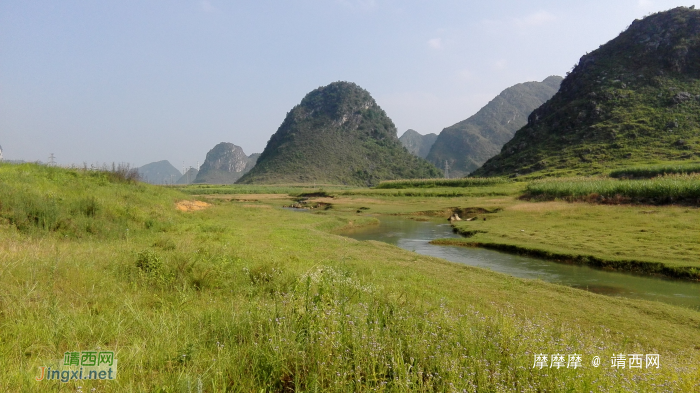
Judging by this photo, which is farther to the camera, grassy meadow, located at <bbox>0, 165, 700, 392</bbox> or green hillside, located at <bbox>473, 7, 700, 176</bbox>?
green hillside, located at <bbox>473, 7, 700, 176</bbox>

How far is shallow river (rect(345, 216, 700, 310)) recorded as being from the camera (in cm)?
1215

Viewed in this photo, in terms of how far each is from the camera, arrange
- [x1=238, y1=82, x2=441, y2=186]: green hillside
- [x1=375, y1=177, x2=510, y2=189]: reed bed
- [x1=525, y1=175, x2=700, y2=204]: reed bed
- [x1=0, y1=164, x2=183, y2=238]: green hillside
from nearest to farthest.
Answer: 1. [x1=0, y1=164, x2=183, y2=238]: green hillside
2. [x1=525, y1=175, x2=700, y2=204]: reed bed
3. [x1=375, y1=177, x2=510, y2=189]: reed bed
4. [x1=238, y1=82, x2=441, y2=186]: green hillside

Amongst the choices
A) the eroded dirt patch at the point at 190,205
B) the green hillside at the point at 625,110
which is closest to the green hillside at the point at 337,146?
the green hillside at the point at 625,110

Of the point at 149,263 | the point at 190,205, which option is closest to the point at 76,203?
the point at 149,263

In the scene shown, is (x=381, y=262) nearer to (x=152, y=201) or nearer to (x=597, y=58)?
(x=152, y=201)

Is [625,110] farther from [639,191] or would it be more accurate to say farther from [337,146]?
[337,146]

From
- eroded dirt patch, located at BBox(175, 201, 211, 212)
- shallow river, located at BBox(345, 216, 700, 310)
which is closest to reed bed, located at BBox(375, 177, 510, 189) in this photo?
shallow river, located at BBox(345, 216, 700, 310)

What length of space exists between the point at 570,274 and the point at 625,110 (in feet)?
280

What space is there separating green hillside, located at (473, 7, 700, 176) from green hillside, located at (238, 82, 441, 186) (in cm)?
5796

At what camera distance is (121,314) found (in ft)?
16.8

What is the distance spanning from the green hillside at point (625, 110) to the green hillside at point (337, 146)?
58.0 metres

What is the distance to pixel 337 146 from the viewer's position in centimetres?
15625

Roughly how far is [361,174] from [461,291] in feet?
441

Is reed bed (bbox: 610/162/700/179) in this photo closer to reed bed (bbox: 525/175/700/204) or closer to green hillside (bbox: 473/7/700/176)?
green hillside (bbox: 473/7/700/176)
